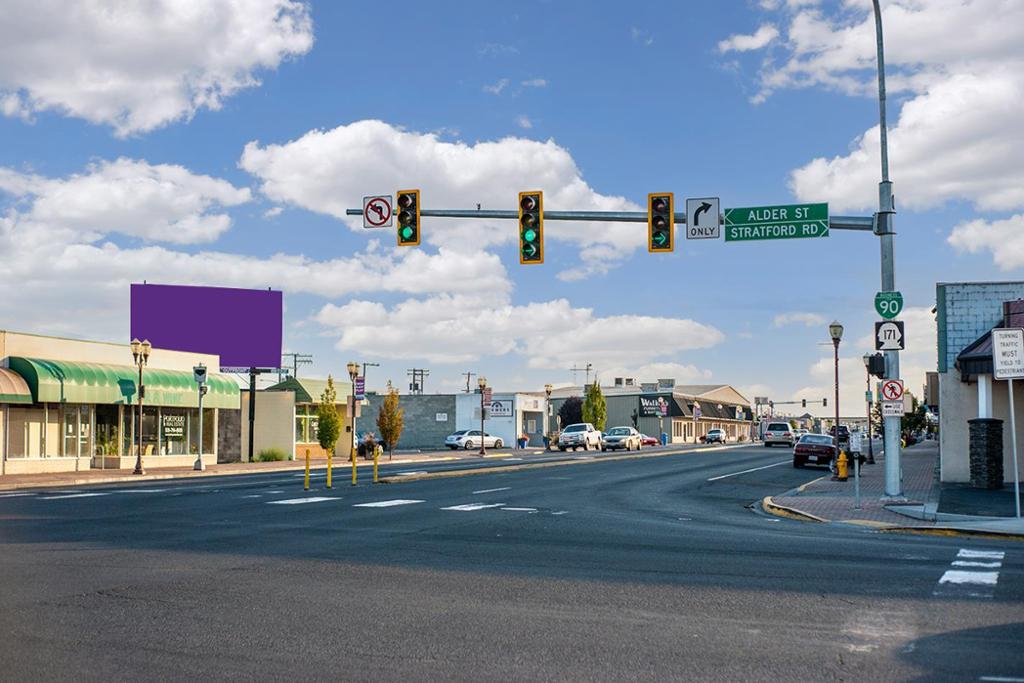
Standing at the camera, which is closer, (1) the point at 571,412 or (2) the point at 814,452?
(2) the point at 814,452

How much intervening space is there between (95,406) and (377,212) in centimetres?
2406

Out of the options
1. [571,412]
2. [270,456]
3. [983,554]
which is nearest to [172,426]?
[270,456]

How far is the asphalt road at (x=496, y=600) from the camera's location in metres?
7.25

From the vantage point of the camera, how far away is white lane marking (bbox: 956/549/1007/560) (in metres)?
12.8

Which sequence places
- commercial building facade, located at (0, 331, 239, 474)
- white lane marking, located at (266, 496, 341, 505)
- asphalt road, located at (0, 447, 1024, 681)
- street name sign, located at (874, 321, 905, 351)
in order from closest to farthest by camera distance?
asphalt road, located at (0, 447, 1024, 681) → street name sign, located at (874, 321, 905, 351) → white lane marking, located at (266, 496, 341, 505) → commercial building facade, located at (0, 331, 239, 474)

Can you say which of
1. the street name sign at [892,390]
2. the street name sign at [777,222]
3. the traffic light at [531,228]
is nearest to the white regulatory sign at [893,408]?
the street name sign at [892,390]

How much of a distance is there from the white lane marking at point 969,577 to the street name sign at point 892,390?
10.0 metres

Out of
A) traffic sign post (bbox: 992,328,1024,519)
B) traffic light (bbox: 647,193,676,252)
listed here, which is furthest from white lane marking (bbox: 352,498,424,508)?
traffic sign post (bbox: 992,328,1024,519)

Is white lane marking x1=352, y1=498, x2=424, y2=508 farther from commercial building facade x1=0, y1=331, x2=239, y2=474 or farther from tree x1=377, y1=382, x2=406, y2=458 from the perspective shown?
tree x1=377, y1=382, x2=406, y2=458

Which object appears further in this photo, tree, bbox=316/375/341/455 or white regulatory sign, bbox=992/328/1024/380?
tree, bbox=316/375/341/455

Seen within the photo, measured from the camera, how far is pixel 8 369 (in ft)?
122

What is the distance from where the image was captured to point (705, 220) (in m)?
22.6

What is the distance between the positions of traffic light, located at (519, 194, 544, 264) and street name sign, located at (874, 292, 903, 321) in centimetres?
731

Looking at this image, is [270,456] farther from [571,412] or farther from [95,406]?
[571,412]
